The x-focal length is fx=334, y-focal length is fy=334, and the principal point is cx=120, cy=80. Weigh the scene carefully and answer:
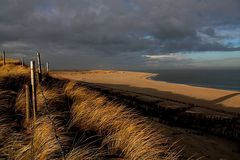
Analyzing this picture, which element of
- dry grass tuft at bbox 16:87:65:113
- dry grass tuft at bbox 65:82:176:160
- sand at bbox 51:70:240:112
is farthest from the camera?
sand at bbox 51:70:240:112

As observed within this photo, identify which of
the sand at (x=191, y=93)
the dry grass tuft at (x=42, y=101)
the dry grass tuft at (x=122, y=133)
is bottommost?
the sand at (x=191, y=93)

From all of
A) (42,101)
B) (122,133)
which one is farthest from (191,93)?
(122,133)

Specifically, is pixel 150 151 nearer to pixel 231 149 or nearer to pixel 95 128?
pixel 95 128

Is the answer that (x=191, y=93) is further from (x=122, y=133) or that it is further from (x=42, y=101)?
(x=122, y=133)

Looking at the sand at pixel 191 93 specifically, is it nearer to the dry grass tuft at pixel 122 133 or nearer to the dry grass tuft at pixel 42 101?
the dry grass tuft at pixel 42 101

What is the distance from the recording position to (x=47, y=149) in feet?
16.3

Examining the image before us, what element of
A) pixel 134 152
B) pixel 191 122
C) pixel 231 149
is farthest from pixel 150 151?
pixel 191 122

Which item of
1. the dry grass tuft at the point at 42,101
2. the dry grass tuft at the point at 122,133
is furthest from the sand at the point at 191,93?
the dry grass tuft at the point at 122,133

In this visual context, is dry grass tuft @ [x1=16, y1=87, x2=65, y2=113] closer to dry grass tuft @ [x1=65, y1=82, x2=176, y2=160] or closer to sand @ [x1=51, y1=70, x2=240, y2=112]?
dry grass tuft @ [x1=65, y1=82, x2=176, y2=160]

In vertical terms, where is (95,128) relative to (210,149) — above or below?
above

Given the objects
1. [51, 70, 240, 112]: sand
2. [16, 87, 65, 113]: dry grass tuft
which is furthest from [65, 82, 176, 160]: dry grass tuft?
[51, 70, 240, 112]: sand

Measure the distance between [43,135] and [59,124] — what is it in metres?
1.45

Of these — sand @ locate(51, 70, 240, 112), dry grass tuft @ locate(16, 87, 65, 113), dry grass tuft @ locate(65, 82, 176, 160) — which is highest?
dry grass tuft @ locate(16, 87, 65, 113)

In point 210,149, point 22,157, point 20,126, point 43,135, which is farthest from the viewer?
point 210,149
